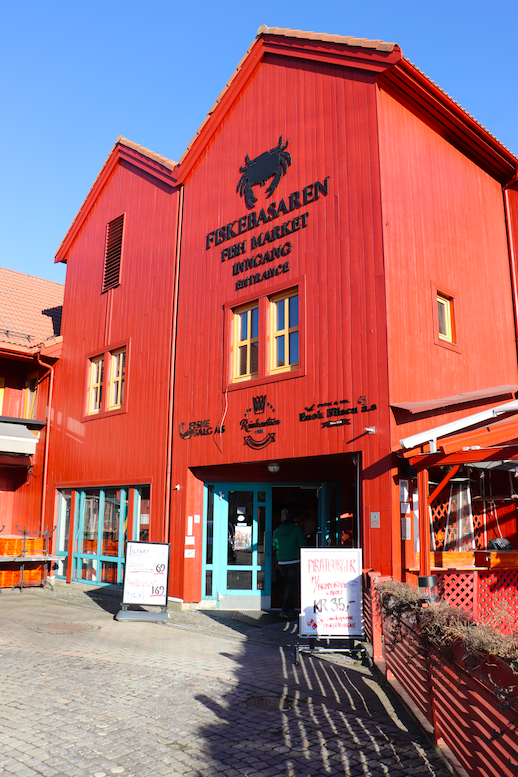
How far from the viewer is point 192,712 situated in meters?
6.05

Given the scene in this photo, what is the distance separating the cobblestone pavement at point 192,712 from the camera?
15.9 ft

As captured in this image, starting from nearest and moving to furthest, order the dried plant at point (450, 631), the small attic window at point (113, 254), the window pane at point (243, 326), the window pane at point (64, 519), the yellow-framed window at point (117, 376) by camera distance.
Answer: the dried plant at point (450, 631) → the window pane at point (243, 326) → the yellow-framed window at point (117, 376) → the small attic window at point (113, 254) → the window pane at point (64, 519)

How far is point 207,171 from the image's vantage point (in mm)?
14977

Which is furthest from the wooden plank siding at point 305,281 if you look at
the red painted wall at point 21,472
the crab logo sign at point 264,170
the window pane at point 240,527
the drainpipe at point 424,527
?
the red painted wall at point 21,472

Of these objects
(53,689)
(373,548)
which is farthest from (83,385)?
(53,689)

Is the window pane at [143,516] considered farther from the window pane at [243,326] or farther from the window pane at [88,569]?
the window pane at [243,326]

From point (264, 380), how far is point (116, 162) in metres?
9.82

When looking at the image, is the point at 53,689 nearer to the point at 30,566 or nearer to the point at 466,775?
the point at 466,775

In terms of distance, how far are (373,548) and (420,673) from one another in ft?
14.1

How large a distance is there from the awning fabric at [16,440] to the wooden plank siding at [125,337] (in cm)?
69

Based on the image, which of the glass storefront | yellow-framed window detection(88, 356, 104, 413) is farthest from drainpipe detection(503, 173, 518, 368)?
yellow-framed window detection(88, 356, 104, 413)

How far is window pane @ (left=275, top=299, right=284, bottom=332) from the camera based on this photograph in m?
12.5

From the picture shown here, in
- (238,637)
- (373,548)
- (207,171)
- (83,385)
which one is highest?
(207,171)

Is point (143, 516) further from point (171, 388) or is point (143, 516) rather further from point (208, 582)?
point (171, 388)
